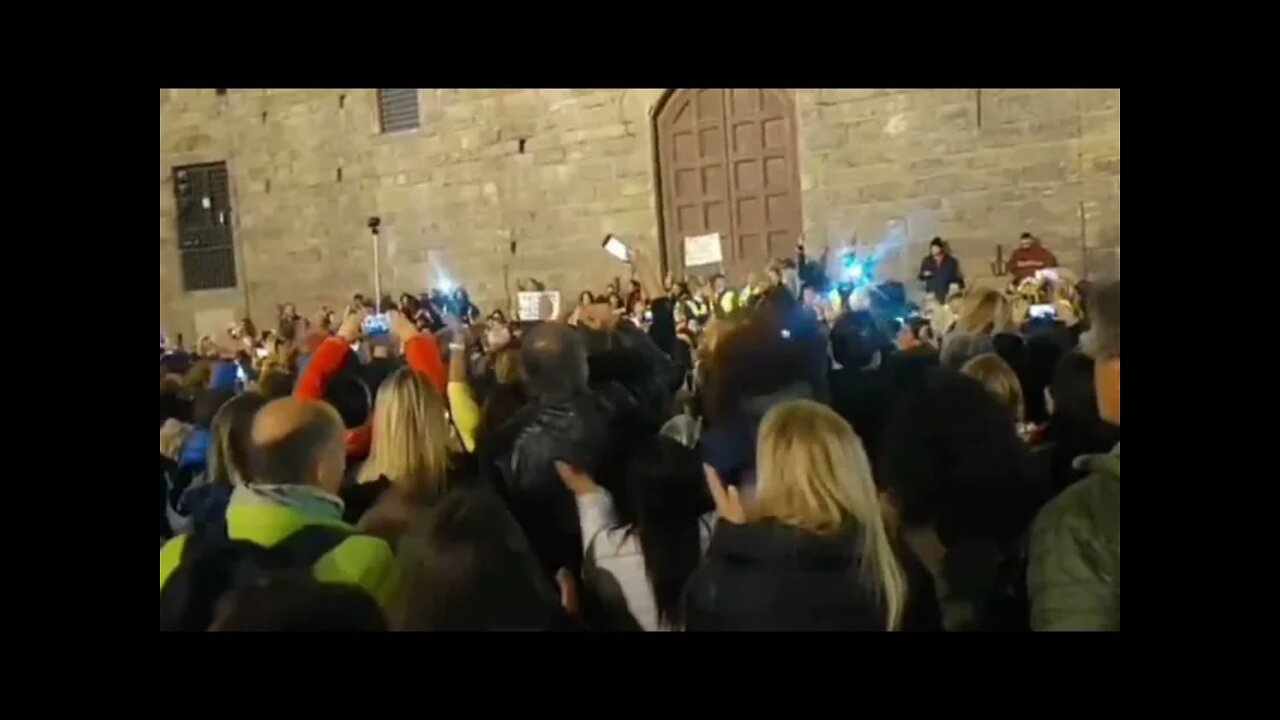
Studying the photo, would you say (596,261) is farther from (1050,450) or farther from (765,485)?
(1050,450)

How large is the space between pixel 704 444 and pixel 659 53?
3.26ft

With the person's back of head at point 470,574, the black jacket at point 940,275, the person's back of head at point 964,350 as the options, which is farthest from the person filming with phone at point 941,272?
the person's back of head at point 470,574

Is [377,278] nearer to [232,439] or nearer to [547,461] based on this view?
[232,439]

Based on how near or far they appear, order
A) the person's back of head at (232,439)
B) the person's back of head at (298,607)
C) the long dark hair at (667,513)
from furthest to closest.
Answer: the person's back of head at (232,439), the person's back of head at (298,607), the long dark hair at (667,513)

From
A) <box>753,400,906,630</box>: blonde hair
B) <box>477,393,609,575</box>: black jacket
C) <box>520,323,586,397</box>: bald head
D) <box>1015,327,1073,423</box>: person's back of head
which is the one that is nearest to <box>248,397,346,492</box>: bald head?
<box>477,393,609,575</box>: black jacket

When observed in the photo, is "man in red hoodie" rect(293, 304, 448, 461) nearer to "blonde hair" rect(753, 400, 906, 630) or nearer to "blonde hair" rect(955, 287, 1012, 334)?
"blonde hair" rect(753, 400, 906, 630)

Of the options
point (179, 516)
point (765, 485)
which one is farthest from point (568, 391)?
point (179, 516)

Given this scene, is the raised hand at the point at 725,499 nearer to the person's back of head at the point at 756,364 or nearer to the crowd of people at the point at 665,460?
the crowd of people at the point at 665,460

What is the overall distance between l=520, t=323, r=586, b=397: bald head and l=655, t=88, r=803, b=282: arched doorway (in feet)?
1.11

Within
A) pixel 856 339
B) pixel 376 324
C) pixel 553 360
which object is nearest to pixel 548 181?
pixel 553 360

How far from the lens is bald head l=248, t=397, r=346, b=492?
352 cm

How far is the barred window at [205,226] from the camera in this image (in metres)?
3.66

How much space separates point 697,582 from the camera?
3.38m

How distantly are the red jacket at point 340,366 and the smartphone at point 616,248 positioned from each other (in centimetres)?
52
